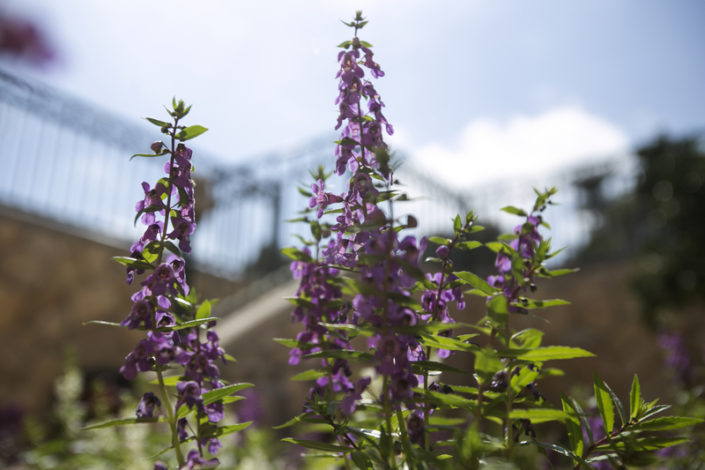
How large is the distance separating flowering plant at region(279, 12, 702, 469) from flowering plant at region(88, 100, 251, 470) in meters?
A: 0.20

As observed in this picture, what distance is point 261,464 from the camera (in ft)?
9.03

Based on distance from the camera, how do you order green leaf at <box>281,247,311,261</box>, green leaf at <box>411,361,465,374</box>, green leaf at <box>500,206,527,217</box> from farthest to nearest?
green leaf at <box>281,247,311,261</box>
green leaf at <box>500,206,527,217</box>
green leaf at <box>411,361,465,374</box>

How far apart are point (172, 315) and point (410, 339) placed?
0.46 meters

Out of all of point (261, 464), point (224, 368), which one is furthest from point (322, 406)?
point (224, 368)

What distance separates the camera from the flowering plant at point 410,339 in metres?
0.79

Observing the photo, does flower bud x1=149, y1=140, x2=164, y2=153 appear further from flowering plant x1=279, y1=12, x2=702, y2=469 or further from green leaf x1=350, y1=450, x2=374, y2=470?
green leaf x1=350, y1=450, x2=374, y2=470

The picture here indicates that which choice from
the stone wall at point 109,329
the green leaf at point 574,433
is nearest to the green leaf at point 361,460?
the green leaf at point 574,433

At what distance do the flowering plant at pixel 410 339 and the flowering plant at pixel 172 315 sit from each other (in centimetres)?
20

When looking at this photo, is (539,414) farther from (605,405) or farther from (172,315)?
(172,315)

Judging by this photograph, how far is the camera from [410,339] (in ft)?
2.86

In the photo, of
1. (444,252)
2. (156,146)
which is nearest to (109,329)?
(156,146)

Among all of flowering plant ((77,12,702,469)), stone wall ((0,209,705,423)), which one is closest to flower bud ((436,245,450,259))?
flowering plant ((77,12,702,469))

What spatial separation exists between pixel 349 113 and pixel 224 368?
451 cm

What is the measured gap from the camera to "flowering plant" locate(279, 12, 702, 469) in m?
0.79
